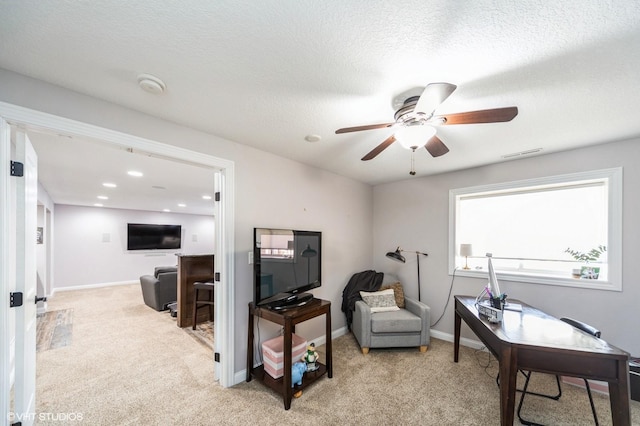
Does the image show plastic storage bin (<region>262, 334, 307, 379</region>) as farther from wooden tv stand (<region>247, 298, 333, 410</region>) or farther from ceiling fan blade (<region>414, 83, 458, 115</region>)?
ceiling fan blade (<region>414, 83, 458, 115</region>)

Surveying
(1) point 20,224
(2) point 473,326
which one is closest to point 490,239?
(2) point 473,326

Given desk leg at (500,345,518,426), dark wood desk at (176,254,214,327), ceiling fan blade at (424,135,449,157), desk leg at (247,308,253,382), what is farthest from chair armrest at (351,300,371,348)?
dark wood desk at (176,254,214,327)

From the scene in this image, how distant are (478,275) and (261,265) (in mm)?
2746

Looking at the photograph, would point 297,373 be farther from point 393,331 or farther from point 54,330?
point 54,330

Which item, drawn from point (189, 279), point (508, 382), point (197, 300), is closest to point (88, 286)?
point (189, 279)

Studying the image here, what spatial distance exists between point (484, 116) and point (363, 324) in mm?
2529

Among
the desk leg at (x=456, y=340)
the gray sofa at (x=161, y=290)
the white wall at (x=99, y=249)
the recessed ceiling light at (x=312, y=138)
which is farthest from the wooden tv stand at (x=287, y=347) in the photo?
the white wall at (x=99, y=249)

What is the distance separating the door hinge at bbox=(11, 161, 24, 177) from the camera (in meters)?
1.45

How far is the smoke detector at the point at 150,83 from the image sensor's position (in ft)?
4.80

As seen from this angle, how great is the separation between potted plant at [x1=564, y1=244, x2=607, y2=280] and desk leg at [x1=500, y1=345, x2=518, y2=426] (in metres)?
1.72

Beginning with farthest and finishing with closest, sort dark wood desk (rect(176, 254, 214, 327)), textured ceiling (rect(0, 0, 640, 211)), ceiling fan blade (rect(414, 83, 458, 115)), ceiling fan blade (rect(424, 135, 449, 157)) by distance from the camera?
dark wood desk (rect(176, 254, 214, 327))
ceiling fan blade (rect(424, 135, 449, 157))
ceiling fan blade (rect(414, 83, 458, 115))
textured ceiling (rect(0, 0, 640, 211))

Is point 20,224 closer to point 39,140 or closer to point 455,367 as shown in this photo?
point 39,140

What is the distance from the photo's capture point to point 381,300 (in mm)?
3301

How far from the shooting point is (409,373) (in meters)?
2.56
